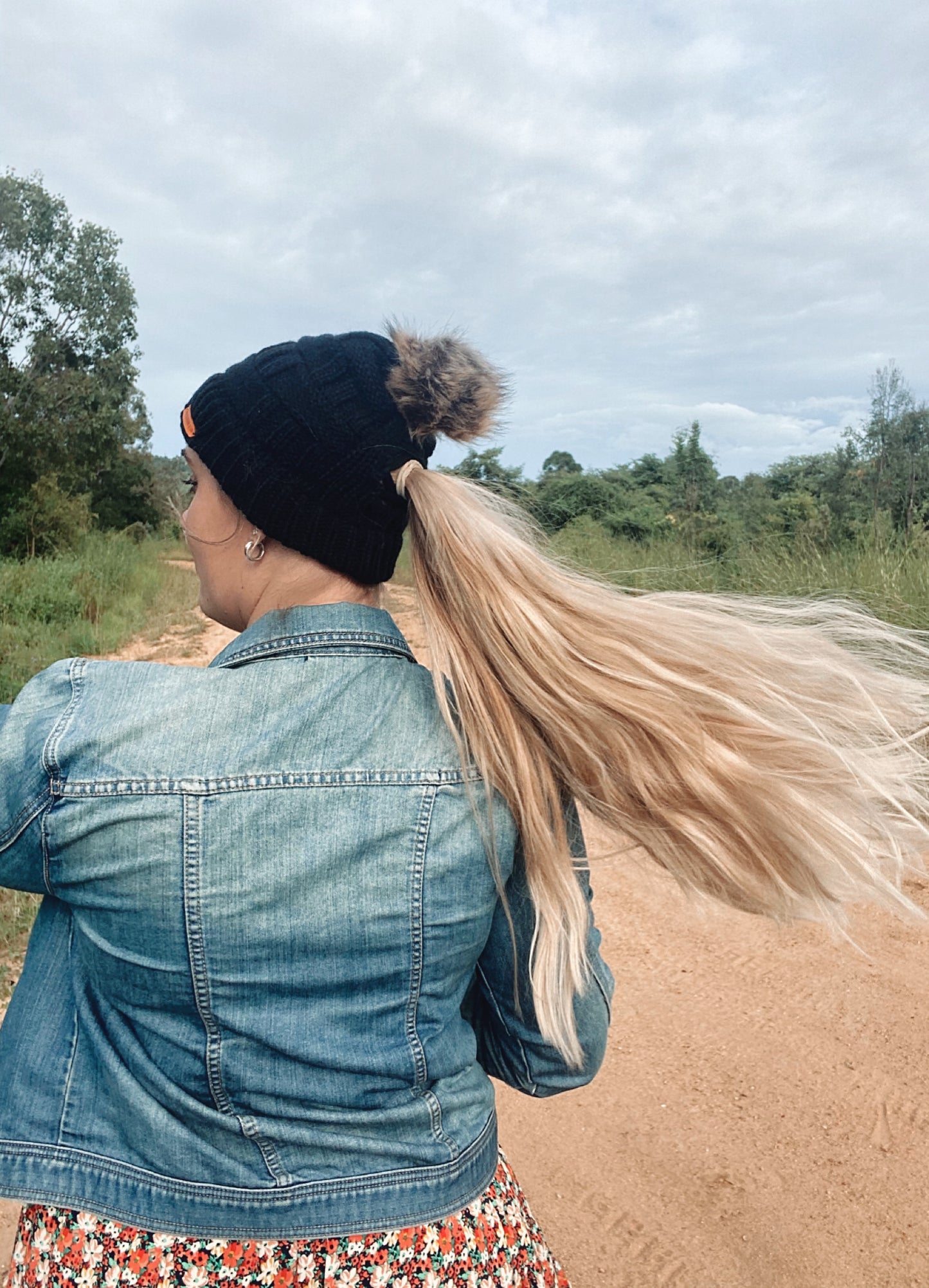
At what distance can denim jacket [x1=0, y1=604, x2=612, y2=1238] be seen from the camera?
0.94 m

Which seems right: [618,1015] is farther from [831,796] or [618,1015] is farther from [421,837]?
[421,837]

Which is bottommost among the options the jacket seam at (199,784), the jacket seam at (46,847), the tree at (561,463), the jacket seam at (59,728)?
the jacket seam at (46,847)

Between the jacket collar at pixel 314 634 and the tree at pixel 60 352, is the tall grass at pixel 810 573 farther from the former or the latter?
the tree at pixel 60 352

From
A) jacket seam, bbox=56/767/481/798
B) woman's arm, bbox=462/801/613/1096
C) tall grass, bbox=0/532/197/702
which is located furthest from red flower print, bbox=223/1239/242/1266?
tall grass, bbox=0/532/197/702

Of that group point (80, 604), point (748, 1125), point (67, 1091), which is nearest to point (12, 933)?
point (748, 1125)

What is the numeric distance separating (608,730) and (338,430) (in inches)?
20.0

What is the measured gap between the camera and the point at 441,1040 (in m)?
1.08

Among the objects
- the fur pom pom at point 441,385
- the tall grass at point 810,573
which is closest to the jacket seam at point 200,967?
the fur pom pom at point 441,385

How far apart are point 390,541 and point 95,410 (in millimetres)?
22608

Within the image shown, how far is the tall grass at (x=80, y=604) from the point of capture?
10008mm

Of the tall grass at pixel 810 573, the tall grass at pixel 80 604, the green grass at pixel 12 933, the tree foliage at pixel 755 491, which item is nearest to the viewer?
the green grass at pixel 12 933

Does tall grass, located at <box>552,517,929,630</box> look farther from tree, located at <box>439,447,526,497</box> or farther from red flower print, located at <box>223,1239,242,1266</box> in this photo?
red flower print, located at <box>223,1239,242,1266</box>

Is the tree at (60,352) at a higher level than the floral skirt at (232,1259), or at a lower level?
higher

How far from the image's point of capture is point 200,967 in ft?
3.11
